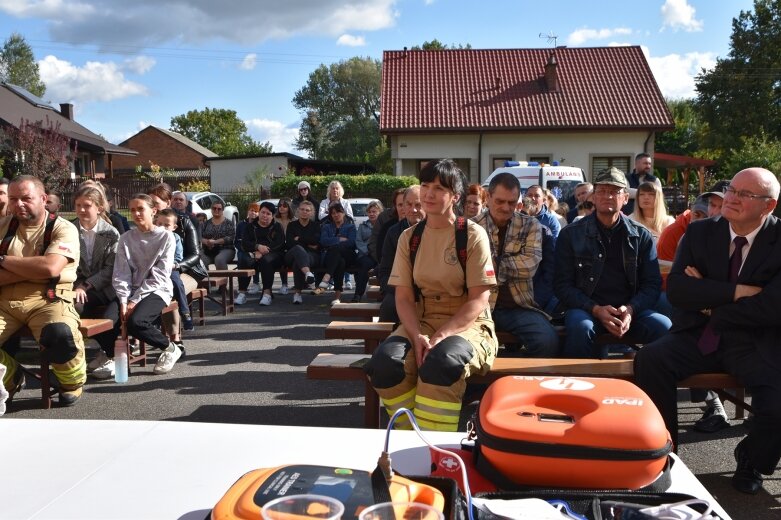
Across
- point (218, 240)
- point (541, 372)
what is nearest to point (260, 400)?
point (541, 372)

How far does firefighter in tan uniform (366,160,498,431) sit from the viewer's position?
3648mm

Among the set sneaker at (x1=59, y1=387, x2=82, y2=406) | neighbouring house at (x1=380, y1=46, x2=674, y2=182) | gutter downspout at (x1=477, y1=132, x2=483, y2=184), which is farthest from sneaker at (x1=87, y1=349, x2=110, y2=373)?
gutter downspout at (x1=477, y1=132, x2=483, y2=184)

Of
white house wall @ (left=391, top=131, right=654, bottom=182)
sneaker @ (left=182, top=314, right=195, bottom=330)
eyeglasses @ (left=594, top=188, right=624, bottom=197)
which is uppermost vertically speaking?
white house wall @ (left=391, top=131, right=654, bottom=182)

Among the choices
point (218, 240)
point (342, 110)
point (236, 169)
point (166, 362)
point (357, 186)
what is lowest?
point (166, 362)

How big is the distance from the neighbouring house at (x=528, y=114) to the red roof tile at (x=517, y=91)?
4 cm

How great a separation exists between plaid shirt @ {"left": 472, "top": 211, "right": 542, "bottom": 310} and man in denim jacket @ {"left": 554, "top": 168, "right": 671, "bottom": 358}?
0.72 ft

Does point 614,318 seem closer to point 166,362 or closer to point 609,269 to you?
point 609,269

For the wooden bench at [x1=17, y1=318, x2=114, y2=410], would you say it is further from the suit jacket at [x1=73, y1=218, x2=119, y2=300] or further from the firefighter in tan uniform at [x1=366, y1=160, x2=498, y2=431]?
the firefighter in tan uniform at [x1=366, y1=160, x2=498, y2=431]

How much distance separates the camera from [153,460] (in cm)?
192

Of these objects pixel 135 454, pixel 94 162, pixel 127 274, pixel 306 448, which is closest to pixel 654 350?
pixel 306 448

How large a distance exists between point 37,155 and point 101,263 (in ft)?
92.5

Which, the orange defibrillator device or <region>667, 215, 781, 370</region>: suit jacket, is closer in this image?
the orange defibrillator device

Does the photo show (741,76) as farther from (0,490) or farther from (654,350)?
(0,490)

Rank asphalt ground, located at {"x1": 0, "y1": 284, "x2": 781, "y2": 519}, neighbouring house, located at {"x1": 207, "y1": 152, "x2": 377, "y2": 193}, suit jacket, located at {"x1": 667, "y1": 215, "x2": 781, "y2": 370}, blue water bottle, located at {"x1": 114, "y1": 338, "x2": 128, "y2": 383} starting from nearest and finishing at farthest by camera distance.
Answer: suit jacket, located at {"x1": 667, "y1": 215, "x2": 781, "y2": 370} < asphalt ground, located at {"x1": 0, "y1": 284, "x2": 781, "y2": 519} < blue water bottle, located at {"x1": 114, "y1": 338, "x2": 128, "y2": 383} < neighbouring house, located at {"x1": 207, "y1": 152, "x2": 377, "y2": 193}
